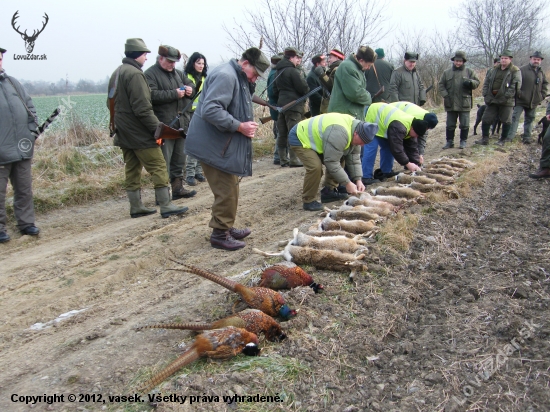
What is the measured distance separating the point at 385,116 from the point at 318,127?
1.65m

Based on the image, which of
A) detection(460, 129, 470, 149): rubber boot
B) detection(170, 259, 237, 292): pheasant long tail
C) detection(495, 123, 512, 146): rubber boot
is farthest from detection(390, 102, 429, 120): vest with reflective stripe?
detection(170, 259, 237, 292): pheasant long tail

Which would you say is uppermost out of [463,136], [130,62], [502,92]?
[130,62]

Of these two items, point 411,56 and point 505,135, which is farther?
point 505,135

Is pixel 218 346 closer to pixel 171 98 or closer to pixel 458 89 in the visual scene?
pixel 171 98

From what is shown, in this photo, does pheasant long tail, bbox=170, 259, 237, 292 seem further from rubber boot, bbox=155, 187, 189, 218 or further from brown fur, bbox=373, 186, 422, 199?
brown fur, bbox=373, 186, 422, 199

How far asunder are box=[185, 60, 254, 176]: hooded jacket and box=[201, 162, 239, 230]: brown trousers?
116 millimetres

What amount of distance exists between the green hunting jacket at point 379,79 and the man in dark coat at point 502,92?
→ 2502mm

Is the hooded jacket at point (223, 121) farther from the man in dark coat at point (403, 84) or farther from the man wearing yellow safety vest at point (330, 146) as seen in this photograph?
the man in dark coat at point (403, 84)

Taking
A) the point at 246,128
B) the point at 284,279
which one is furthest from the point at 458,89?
the point at 284,279

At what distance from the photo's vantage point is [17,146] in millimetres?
5355

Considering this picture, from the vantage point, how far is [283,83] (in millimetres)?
8141

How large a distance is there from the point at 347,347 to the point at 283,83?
20.0 ft

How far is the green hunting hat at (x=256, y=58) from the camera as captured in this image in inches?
170

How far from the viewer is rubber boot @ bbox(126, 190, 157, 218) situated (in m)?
6.14
